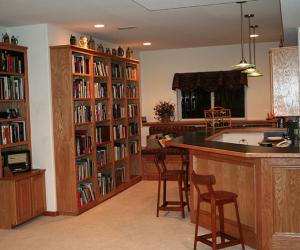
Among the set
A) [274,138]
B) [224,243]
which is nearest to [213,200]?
[224,243]

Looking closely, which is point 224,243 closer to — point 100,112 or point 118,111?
point 100,112

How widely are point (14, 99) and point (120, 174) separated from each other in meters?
2.63

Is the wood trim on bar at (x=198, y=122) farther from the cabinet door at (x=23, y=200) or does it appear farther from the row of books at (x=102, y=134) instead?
the cabinet door at (x=23, y=200)

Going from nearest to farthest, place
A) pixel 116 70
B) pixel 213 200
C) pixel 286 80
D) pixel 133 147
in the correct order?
pixel 213 200
pixel 286 80
pixel 116 70
pixel 133 147

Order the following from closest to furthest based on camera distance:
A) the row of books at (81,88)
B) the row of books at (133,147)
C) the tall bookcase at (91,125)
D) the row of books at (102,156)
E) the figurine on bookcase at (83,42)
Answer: the tall bookcase at (91,125) < the row of books at (81,88) < the figurine on bookcase at (83,42) < the row of books at (102,156) < the row of books at (133,147)

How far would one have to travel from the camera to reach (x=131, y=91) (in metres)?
8.33

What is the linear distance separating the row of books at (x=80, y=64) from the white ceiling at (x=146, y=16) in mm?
457

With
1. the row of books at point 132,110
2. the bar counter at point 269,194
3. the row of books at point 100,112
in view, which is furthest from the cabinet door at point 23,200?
Result: the row of books at point 132,110

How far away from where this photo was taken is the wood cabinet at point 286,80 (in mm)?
4727

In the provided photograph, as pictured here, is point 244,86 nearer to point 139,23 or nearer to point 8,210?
point 139,23

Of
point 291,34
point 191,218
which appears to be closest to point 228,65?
point 291,34

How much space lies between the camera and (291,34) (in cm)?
566

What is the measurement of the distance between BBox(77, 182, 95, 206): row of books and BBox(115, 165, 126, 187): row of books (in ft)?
3.26

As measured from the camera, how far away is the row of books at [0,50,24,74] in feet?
18.2
